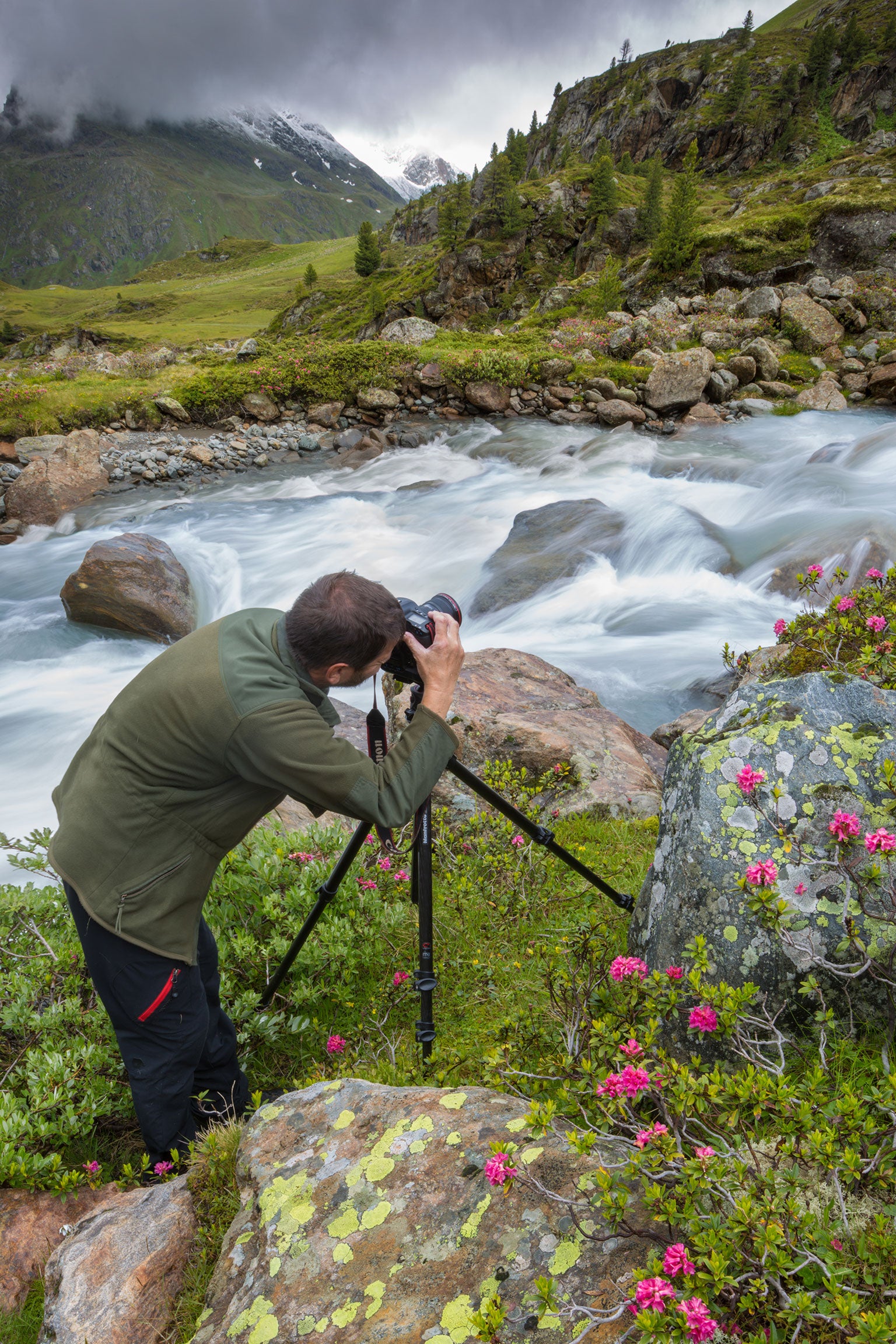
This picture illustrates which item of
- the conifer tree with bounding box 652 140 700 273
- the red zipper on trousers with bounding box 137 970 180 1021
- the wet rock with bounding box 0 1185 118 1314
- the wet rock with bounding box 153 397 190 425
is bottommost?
the wet rock with bounding box 0 1185 118 1314

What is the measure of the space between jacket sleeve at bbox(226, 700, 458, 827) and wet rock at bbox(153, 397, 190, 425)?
23.2 metres

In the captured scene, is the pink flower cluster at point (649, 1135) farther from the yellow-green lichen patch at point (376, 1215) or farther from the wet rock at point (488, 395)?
the wet rock at point (488, 395)

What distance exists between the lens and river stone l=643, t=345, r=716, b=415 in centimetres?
2052

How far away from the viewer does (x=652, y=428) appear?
20.2 meters

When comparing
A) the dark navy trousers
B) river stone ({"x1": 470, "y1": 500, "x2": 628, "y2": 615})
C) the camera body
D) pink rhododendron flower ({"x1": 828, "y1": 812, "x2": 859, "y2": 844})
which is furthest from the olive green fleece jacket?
river stone ({"x1": 470, "y1": 500, "x2": 628, "y2": 615})

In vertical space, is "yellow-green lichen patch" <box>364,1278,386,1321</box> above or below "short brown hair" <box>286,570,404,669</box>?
below

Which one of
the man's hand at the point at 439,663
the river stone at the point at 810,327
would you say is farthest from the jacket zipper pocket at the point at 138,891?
the river stone at the point at 810,327

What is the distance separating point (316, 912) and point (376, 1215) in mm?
1513

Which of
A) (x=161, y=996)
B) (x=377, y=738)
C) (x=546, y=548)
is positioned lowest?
(x=161, y=996)

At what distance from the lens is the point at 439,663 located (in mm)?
2721

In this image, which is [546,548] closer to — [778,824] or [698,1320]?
[778,824]

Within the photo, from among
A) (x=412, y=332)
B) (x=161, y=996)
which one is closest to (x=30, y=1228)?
(x=161, y=996)

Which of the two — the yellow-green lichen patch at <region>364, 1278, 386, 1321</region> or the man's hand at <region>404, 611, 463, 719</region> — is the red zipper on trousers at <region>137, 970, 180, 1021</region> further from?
the man's hand at <region>404, 611, 463, 719</region>

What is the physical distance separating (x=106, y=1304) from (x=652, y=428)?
21592 mm
